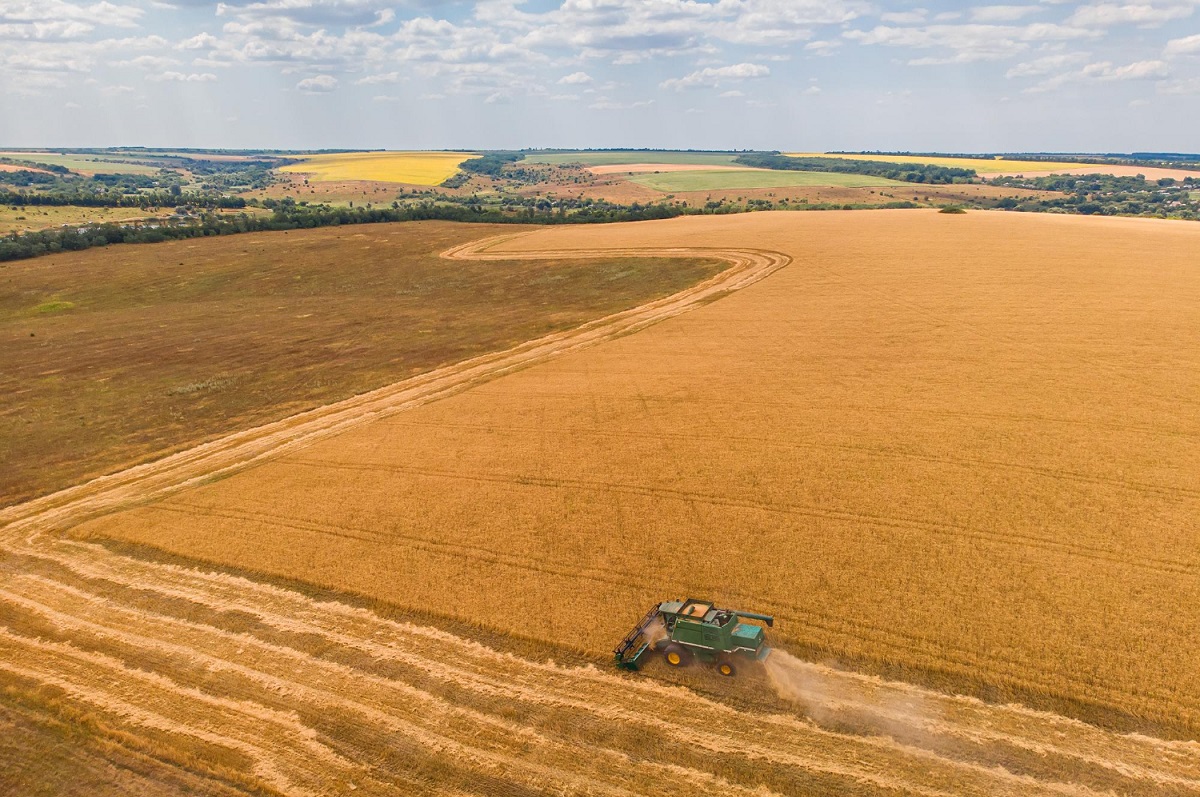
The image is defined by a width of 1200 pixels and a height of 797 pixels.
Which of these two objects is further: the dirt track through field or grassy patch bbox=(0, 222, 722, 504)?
grassy patch bbox=(0, 222, 722, 504)

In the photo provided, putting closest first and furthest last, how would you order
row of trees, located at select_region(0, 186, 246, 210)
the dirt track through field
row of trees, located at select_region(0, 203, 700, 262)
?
1. the dirt track through field
2. row of trees, located at select_region(0, 203, 700, 262)
3. row of trees, located at select_region(0, 186, 246, 210)

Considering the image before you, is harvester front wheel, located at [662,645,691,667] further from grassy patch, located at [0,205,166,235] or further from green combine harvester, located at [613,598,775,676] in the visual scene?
grassy patch, located at [0,205,166,235]

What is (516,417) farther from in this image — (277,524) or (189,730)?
(189,730)

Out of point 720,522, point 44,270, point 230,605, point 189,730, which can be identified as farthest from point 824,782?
point 44,270

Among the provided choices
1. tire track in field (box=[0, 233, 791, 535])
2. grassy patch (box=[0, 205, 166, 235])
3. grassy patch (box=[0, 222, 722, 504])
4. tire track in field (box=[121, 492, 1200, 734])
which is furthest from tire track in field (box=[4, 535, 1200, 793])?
grassy patch (box=[0, 205, 166, 235])

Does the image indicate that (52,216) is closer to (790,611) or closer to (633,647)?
(633,647)

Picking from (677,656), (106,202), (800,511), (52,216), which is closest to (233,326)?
(800,511)
